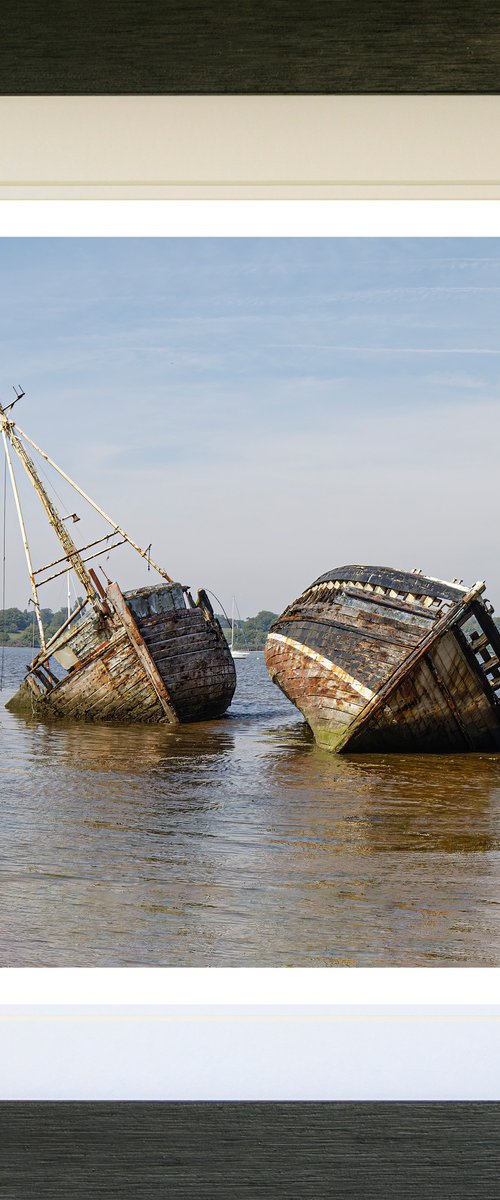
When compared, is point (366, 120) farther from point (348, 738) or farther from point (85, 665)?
point (85, 665)

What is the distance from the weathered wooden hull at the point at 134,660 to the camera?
7.11 m

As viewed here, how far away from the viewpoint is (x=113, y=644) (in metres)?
7.11

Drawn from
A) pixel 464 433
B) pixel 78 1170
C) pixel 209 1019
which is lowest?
pixel 78 1170

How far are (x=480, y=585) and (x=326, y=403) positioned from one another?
17.1ft

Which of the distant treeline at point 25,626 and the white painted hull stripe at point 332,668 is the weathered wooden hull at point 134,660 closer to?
the distant treeline at point 25,626

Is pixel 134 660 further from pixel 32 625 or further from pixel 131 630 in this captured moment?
pixel 32 625

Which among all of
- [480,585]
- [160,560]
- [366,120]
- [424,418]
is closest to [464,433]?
[424,418]

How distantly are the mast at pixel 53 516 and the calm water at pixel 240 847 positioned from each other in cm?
72

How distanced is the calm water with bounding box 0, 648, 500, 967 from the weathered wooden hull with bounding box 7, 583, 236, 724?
218 mm

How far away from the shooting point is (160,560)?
796 centimetres

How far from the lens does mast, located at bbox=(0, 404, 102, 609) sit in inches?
272

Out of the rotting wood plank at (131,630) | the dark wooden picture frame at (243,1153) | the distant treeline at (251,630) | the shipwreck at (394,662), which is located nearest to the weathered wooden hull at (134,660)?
the rotting wood plank at (131,630)
